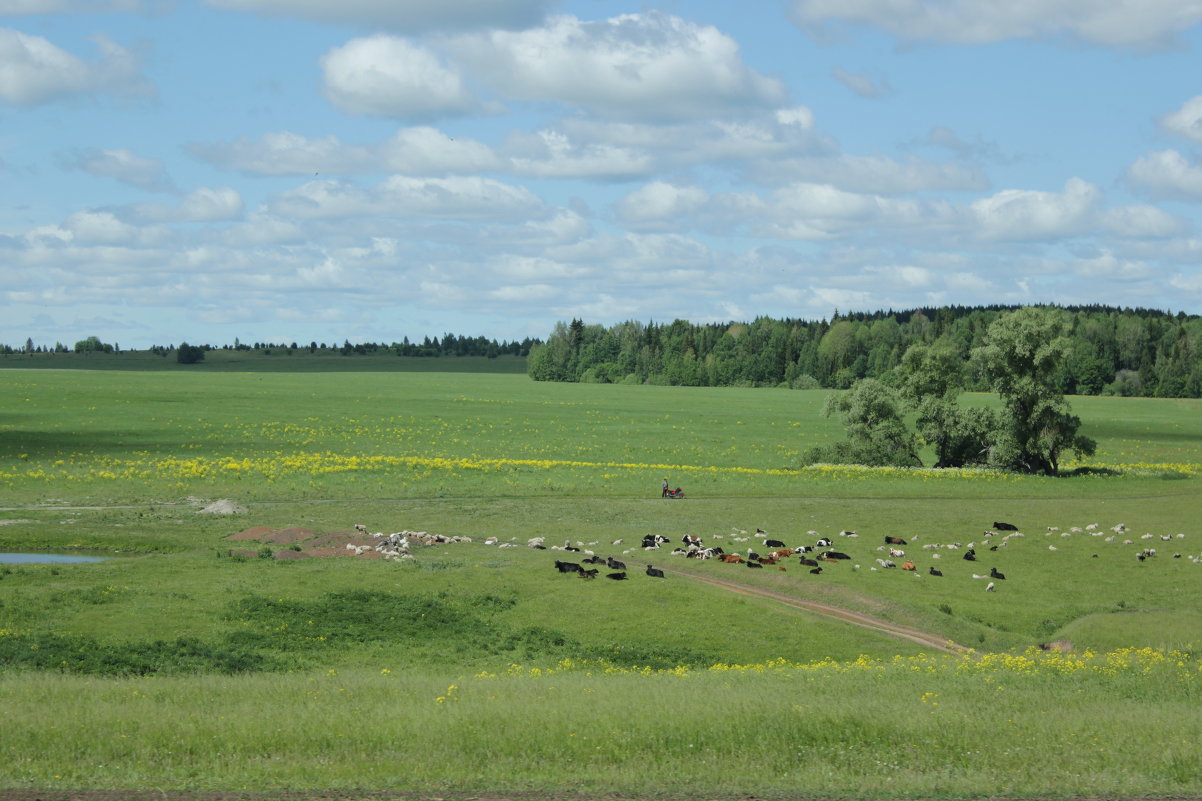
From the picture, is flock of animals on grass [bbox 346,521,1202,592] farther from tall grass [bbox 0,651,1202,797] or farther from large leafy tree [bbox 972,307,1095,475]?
large leafy tree [bbox 972,307,1095,475]

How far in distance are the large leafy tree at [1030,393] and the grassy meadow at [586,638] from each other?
346 centimetres

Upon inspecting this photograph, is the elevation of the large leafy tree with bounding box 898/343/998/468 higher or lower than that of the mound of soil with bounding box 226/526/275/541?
higher

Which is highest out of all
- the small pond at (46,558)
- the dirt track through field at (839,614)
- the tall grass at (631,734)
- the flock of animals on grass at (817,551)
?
the tall grass at (631,734)

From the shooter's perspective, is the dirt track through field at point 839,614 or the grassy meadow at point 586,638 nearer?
the grassy meadow at point 586,638

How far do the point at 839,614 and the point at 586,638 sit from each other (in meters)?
8.66

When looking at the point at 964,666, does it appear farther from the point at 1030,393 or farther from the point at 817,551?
the point at 1030,393

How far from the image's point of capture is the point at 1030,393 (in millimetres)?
76125

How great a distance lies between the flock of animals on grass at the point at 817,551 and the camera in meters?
40.8

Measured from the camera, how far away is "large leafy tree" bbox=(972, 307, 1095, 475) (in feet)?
251

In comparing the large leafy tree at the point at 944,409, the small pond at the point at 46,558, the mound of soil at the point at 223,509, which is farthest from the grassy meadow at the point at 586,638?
the large leafy tree at the point at 944,409

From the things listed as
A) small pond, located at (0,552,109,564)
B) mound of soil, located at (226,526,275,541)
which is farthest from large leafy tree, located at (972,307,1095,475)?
small pond, located at (0,552,109,564)

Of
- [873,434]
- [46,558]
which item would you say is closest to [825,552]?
[46,558]

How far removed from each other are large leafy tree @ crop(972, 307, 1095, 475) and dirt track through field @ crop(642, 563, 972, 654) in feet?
147

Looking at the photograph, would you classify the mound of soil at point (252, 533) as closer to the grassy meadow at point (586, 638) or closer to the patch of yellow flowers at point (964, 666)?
the grassy meadow at point (586, 638)
